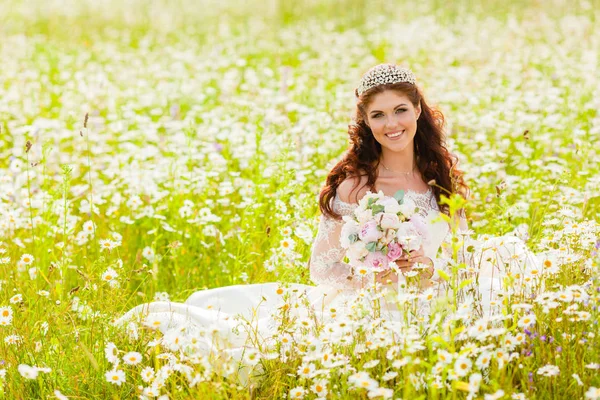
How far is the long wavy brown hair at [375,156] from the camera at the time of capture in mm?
4293

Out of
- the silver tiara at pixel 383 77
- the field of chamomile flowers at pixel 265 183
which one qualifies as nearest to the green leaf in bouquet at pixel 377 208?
the field of chamomile flowers at pixel 265 183

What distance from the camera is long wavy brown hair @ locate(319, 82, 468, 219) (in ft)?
14.1

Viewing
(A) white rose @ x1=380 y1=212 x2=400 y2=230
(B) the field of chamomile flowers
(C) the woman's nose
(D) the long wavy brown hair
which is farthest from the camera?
(D) the long wavy brown hair

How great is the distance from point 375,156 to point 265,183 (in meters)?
1.09

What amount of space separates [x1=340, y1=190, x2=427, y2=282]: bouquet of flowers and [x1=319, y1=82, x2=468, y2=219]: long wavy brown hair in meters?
0.78

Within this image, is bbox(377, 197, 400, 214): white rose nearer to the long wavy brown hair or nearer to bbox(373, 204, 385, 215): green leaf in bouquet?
bbox(373, 204, 385, 215): green leaf in bouquet

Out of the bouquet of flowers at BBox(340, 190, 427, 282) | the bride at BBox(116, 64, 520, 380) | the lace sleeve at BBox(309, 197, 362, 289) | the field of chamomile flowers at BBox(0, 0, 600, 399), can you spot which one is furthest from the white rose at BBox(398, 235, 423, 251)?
the lace sleeve at BBox(309, 197, 362, 289)

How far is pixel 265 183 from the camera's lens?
17.3 ft

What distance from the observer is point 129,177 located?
550 cm

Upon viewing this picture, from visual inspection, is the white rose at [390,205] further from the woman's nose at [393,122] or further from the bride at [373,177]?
→ the woman's nose at [393,122]

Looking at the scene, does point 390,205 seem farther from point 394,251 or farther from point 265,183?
point 265,183

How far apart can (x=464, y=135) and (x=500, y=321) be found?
3.38 metres

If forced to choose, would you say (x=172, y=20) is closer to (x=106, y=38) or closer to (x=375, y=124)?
(x=106, y=38)

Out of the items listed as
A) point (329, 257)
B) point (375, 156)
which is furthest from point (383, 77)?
point (329, 257)
